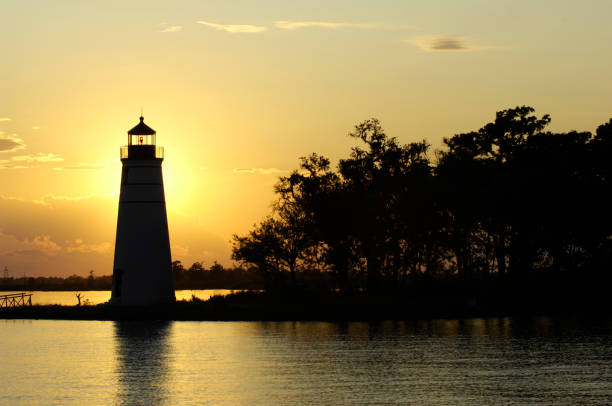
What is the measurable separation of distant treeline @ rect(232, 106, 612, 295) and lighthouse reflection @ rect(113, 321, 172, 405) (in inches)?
539

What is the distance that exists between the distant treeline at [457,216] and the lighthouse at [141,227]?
38.6 ft

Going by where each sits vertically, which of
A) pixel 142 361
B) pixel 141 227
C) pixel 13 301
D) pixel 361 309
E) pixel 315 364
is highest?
pixel 141 227

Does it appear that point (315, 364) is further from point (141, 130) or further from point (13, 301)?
point (13, 301)

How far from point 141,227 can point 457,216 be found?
24809mm

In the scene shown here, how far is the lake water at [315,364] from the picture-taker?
43.9 metres

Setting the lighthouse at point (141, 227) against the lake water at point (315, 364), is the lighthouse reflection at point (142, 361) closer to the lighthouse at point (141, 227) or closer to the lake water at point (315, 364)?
the lake water at point (315, 364)

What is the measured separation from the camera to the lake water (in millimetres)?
43906

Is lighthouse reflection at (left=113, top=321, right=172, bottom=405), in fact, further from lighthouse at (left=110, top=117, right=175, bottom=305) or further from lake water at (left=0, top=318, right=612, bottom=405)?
lighthouse at (left=110, top=117, right=175, bottom=305)

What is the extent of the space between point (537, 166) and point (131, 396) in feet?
158

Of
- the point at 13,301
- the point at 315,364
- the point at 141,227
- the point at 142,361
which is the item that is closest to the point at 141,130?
the point at 141,227

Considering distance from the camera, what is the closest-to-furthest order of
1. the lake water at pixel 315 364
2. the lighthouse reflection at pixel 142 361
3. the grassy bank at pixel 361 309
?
the lake water at pixel 315 364
the lighthouse reflection at pixel 142 361
the grassy bank at pixel 361 309

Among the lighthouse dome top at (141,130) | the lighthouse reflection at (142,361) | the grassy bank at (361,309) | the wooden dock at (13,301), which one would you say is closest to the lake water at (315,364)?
the lighthouse reflection at (142,361)

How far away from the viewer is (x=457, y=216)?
82.8 m

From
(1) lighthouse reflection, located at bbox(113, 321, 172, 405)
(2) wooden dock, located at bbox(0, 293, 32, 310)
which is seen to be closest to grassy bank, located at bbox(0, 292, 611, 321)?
(1) lighthouse reflection, located at bbox(113, 321, 172, 405)
